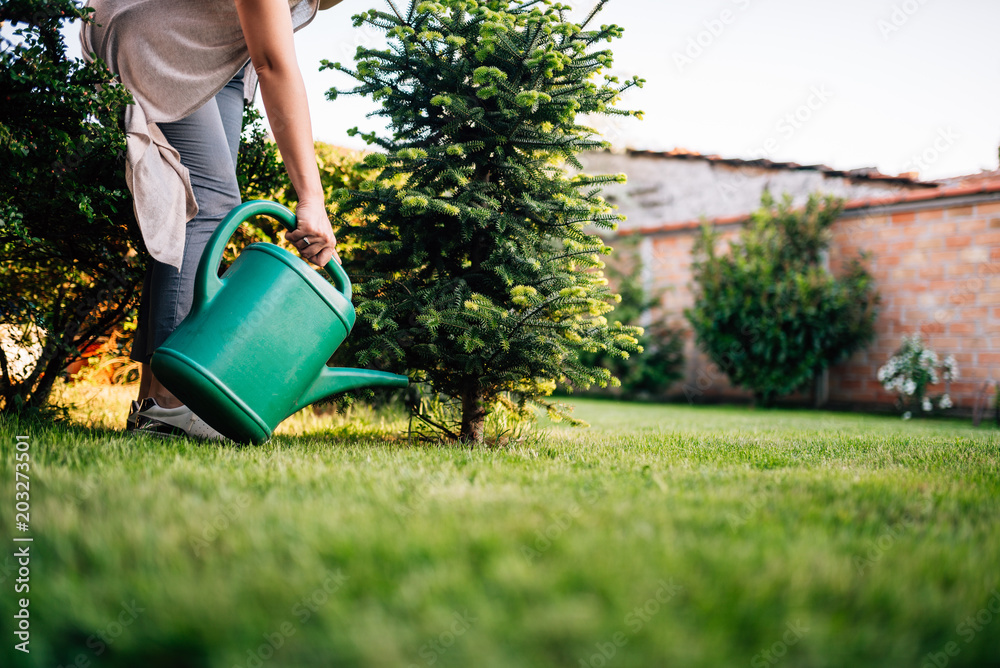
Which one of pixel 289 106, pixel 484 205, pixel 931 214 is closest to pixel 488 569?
pixel 289 106

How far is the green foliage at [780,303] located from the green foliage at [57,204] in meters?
7.23

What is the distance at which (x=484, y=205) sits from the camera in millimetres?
2551

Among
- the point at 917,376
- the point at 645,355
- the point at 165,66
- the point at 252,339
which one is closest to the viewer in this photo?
the point at 252,339

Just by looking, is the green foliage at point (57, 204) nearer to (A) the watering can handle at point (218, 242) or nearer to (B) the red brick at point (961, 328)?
(A) the watering can handle at point (218, 242)

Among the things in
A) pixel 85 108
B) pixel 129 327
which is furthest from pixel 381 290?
pixel 129 327

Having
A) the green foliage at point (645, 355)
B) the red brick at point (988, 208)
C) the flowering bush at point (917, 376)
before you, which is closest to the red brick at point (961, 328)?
the flowering bush at point (917, 376)

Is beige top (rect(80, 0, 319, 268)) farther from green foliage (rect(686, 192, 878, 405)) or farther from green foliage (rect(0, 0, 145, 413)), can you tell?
green foliage (rect(686, 192, 878, 405))

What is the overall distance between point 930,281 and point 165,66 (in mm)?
8178

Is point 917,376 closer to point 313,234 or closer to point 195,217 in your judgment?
point 313,234

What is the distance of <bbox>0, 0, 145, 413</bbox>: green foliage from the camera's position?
2.02 meters

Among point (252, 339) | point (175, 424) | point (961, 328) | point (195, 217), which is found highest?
point (195, 217)

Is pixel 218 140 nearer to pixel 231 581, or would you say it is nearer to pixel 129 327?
pixel 129 327

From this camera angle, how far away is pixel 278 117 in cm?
203

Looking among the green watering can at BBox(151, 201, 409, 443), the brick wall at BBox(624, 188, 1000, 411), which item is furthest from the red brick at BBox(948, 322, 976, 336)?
the green watering can at BBox(151, 201, 409, 443)
